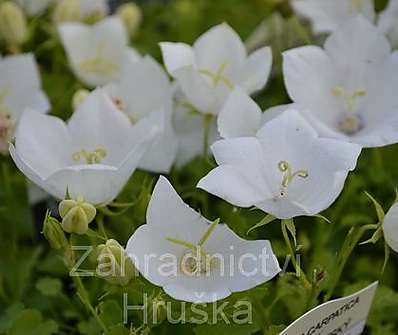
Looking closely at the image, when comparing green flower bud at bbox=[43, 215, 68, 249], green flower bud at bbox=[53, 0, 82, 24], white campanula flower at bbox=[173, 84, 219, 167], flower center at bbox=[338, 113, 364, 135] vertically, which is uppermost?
green flower bud at bbox=[43, 215, 68, 249]

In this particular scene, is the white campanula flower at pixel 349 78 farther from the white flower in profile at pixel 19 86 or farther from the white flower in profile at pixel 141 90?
the white flower in profile at pixel 19 86

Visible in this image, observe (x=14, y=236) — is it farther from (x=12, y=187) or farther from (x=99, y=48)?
(x=99, y=48)

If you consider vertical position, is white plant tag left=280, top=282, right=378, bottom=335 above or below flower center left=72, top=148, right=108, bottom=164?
below

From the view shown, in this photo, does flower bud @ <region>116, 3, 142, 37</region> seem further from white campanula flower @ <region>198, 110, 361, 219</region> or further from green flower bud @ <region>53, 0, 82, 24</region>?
white campanula flower @ <region>198, 110, 361, 219</region>

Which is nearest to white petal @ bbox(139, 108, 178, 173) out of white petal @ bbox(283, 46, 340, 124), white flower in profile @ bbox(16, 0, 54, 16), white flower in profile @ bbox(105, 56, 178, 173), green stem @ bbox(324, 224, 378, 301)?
white flower in profile @ bbox(105, 56, 178, 173)

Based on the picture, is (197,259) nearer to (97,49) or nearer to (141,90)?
(141,90)

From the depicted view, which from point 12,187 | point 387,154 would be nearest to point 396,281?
point 387,154
